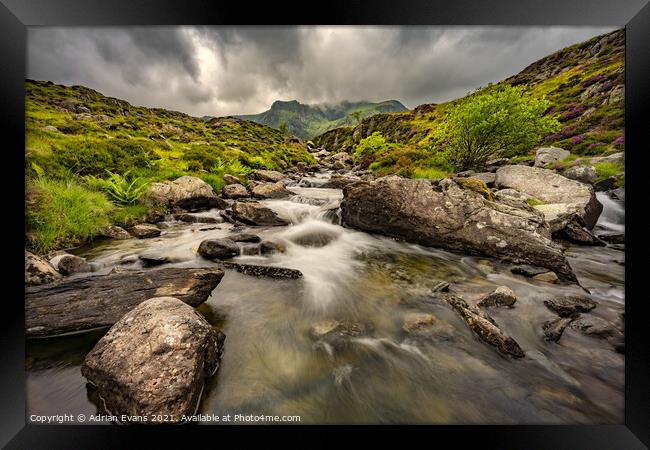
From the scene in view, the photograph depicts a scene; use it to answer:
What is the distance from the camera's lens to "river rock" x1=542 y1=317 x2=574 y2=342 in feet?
9.52

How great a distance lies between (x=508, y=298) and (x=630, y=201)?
2.26 metres

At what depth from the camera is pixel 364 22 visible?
1876 millimetres

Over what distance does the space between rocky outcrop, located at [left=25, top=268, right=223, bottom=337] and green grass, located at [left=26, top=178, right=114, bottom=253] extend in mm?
2525

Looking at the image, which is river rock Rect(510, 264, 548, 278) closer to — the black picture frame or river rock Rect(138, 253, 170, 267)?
the black picture frame

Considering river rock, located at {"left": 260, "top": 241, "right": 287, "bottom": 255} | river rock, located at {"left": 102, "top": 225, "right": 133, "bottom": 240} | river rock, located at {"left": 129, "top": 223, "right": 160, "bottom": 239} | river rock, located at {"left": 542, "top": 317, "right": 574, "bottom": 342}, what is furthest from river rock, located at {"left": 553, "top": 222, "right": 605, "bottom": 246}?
river rock, located at {"left": 102, "top": 225, "right": 133, "bottom": 240}

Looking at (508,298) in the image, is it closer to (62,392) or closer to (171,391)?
(171,391)

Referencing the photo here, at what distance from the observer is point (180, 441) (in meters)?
1.46

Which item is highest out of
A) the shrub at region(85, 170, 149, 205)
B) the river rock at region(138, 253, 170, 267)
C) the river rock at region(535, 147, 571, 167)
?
the river rock at region(535, 147, 571, 167)

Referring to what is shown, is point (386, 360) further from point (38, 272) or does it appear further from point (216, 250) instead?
point (38, 272)

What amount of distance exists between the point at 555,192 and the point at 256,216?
389 inches

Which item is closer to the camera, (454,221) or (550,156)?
(454,221)

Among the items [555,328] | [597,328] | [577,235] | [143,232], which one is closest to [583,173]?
[577,235]

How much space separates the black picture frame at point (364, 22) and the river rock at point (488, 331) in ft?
2.77

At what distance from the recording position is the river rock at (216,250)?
5.24 m
